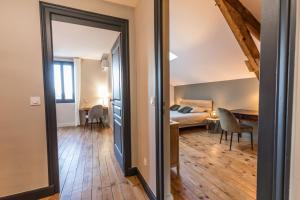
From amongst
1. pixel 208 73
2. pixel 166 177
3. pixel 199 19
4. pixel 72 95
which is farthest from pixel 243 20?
pixel 72 95

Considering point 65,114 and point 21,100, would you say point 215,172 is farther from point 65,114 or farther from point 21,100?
point 65,114

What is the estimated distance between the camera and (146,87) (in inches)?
78.9

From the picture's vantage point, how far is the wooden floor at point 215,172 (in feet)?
6.46

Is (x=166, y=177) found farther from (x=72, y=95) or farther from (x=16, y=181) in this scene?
(x=72, y=95)

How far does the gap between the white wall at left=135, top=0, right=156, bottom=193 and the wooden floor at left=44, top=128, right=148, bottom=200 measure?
28 cm

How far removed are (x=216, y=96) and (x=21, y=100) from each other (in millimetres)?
4712

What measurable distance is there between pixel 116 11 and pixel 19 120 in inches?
70.1

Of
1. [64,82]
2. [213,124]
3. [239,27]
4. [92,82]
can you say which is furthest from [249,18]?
[64,82]

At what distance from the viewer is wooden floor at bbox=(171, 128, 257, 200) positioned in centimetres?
197

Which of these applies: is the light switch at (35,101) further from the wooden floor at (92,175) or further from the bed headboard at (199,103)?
the bed headboard at (199,103)

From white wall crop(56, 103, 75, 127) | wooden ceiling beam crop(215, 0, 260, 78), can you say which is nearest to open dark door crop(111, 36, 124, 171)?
wooden ceiling beam crop(215, 0, 260, 78)

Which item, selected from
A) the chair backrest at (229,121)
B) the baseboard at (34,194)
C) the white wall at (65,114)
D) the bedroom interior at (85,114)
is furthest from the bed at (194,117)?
the white wall at (65,114)

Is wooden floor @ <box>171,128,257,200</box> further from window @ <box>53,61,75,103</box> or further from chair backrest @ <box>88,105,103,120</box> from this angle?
window @ <box>53,61,75,103</box>

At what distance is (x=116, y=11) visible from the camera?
7.29ft
